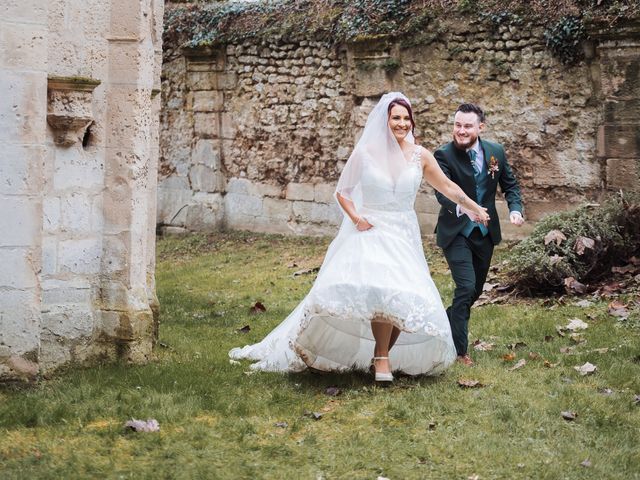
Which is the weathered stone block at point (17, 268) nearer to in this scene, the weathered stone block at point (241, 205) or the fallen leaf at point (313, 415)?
the fallen leaf at point (313, 415)

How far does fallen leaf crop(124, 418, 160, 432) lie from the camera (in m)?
5.65

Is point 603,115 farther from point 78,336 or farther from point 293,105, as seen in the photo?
point 78,336

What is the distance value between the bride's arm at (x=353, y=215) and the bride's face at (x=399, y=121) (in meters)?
0.54

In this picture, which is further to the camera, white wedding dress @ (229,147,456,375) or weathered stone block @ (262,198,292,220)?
weathered stone block @ (262,198,292,220)

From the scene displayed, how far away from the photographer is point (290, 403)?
20.5ft

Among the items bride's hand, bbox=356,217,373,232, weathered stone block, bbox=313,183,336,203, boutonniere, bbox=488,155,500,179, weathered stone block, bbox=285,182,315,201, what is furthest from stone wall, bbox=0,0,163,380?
weathered stone block, bbox=285,182,315,201

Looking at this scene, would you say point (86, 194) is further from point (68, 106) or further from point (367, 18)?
point (367, 18)

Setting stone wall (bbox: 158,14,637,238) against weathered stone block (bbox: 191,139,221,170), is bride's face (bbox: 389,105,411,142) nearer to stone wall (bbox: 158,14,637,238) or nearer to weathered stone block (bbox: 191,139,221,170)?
stone wall (bbox: 158,14,637,238)

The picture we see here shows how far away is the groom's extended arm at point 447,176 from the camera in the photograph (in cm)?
709

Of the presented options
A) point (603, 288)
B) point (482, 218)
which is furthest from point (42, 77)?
point (603, 288)

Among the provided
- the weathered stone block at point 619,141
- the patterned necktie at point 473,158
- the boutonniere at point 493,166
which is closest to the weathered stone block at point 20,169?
the patterned necktie at point 473,158

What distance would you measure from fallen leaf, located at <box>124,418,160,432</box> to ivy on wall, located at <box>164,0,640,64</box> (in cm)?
A: 838

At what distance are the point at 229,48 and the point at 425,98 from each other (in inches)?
154

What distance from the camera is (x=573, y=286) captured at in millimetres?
9734
